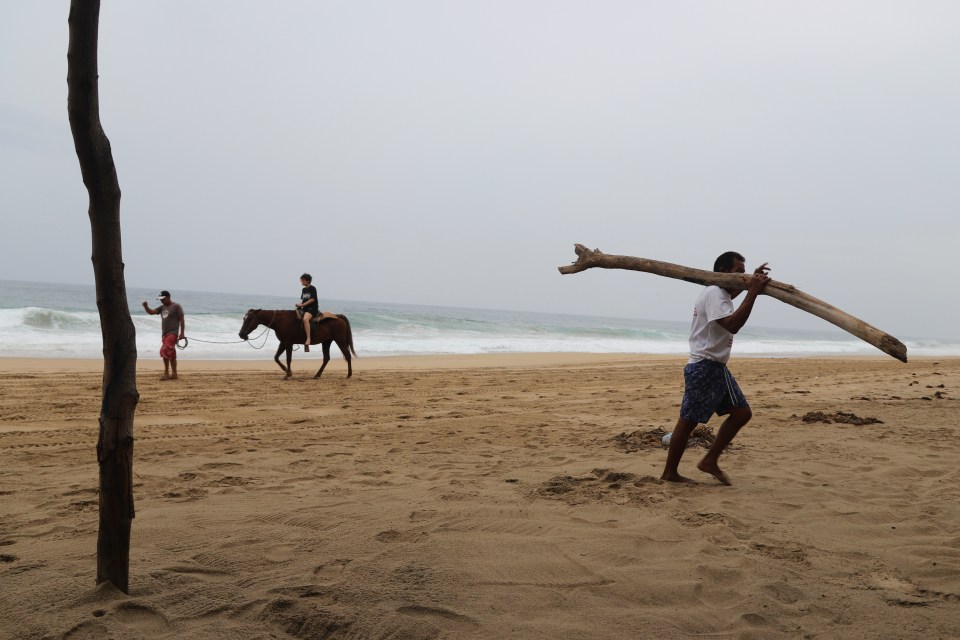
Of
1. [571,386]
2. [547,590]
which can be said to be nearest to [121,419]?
[547,590]

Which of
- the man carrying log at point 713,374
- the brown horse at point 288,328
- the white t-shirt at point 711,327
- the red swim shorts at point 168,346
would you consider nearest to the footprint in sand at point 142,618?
the man carrying log at point 713,374

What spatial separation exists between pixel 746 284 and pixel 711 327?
401mm

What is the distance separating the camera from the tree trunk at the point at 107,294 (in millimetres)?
2471

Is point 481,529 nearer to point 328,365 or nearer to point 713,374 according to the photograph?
point 713,374

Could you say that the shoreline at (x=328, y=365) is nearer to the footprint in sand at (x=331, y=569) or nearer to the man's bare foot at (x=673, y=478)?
the man's bare foot at (x=673, y=478)

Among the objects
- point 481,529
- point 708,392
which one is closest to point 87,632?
point 481,529

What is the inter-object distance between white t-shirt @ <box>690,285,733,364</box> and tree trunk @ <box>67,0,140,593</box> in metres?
3.78

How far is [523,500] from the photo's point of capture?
4.55 meters

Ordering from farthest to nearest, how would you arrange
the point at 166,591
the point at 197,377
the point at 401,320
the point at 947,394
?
the point at 401,320
the point at 197,377
the point at 947,394
the point at 166,591

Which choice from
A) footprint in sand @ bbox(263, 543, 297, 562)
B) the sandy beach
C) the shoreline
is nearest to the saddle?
the shoreline

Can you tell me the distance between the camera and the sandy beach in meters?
2.84

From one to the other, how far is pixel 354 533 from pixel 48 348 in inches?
678

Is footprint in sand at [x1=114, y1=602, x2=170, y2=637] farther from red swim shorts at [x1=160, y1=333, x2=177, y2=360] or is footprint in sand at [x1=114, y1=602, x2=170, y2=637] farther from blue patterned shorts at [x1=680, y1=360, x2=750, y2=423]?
red swim shorts at [x1=160, y1=333, x2=177, y2=360]

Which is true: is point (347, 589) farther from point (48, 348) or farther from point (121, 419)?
point (48, 348)
